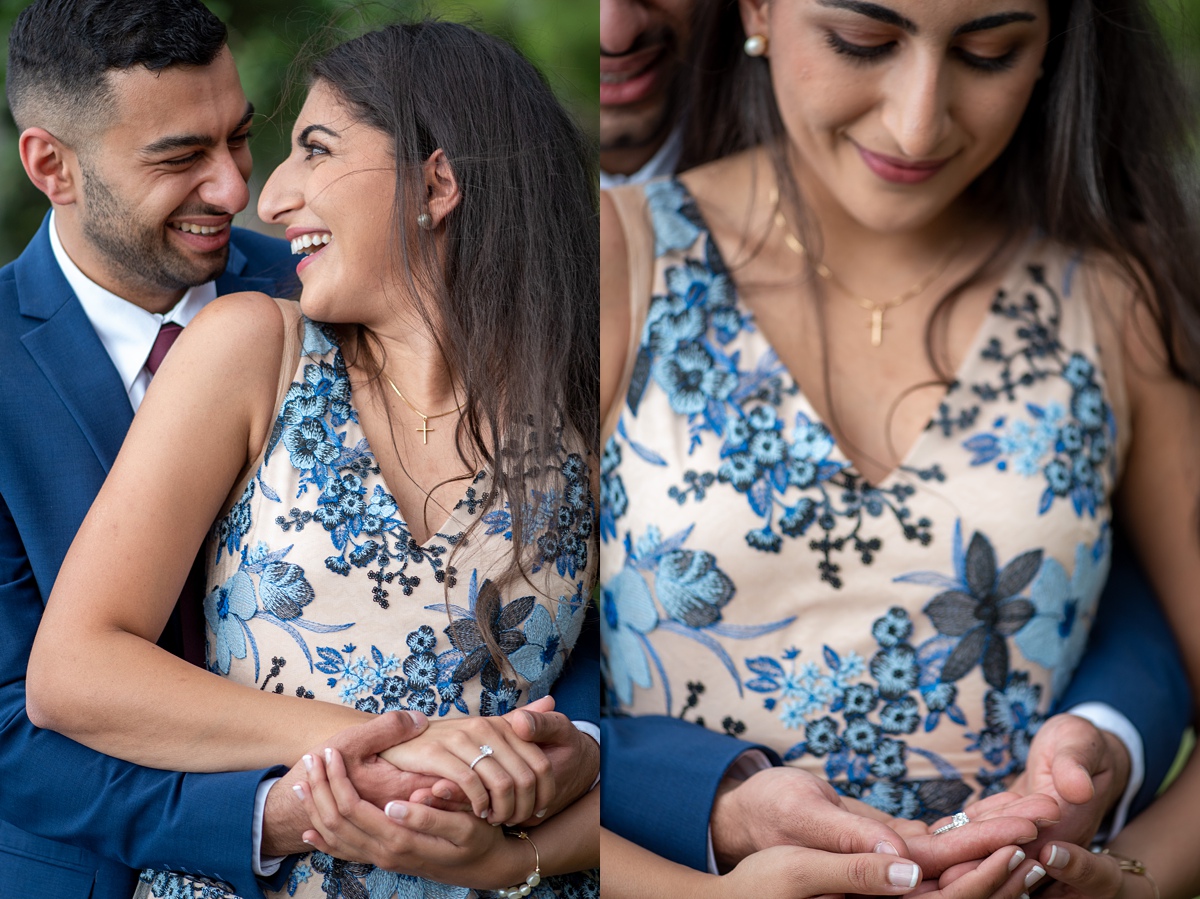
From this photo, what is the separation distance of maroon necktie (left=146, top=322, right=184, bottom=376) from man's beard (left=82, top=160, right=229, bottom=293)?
3 cm

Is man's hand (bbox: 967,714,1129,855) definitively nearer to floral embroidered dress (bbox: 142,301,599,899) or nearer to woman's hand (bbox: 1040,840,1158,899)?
woman's hand (bbox: 1040,840,1158,899)

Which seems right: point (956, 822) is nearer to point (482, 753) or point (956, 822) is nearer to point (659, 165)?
point (482, 753)

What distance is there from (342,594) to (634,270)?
373mm

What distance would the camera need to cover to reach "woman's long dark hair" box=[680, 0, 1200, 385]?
3.06 ft

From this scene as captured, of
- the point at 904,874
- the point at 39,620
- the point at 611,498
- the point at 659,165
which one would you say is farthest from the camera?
the point at 659,165

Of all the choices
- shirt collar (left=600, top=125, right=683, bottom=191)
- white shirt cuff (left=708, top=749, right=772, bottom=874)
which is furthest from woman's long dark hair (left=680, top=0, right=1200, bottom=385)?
white shirt cuff (left=708, top=749, right=772, bottom=874)

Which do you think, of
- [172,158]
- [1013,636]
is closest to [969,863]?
[1013,636]

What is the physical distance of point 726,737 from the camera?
2.97ft

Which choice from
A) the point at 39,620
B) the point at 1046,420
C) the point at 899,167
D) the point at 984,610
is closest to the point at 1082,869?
the point at 984,610

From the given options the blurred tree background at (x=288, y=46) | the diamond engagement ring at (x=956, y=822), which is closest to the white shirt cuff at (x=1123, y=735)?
the diamond engagement ring at (x=956, y=822)

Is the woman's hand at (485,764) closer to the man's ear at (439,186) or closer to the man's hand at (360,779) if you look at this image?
the man's hand at (360,779)

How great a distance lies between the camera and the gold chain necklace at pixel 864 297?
3.19ft

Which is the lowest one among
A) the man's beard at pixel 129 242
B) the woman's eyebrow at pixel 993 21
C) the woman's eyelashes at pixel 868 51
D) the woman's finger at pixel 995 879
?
the woman's finger at pixel 995 879

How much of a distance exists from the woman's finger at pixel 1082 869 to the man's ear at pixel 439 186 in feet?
2.20
